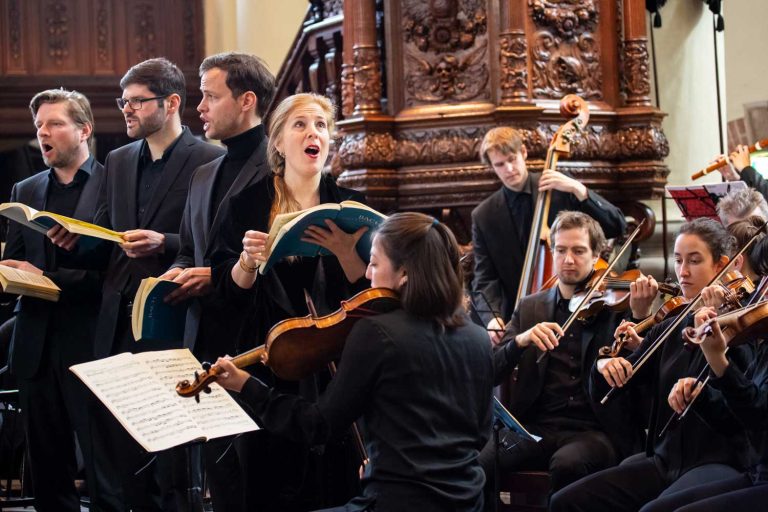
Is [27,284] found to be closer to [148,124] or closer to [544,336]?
[148,124]

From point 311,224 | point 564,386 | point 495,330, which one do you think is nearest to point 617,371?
point 564,386

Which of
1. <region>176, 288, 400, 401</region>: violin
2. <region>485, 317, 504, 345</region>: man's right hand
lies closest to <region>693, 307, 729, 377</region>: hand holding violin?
<region>176, 288, 400, 401</region>: violin

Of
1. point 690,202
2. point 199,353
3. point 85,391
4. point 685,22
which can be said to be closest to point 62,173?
point 85,391

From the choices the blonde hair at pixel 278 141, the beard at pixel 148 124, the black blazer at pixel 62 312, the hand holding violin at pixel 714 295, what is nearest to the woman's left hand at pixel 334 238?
the blonde hair at pixel 278 141

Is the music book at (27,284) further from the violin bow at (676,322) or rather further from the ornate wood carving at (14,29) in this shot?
the ornate wood carving at (14,29)

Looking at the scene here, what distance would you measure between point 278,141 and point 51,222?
1.01m

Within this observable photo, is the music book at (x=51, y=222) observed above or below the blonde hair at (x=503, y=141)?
below

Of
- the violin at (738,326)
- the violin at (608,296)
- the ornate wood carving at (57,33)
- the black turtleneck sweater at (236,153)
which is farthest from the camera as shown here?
the ornate wood carving at (57,33)

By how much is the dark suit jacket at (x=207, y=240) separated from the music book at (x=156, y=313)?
10 cm

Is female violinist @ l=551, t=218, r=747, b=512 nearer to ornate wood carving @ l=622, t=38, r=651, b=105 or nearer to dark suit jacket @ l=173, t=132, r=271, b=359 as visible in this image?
dark suit jacket @ l=173, t=132, r=271, b=359

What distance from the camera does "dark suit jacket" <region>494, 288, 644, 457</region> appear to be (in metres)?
4.51

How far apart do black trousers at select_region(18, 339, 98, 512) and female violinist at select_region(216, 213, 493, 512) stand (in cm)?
199

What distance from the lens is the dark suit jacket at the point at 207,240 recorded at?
4.16 metres

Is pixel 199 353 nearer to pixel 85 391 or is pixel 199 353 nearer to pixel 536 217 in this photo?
pixel 85 391
